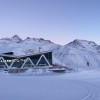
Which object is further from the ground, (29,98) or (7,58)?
(7,58)

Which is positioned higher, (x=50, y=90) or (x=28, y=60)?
(x=28, y=60)

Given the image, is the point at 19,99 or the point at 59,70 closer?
the point at 19,99

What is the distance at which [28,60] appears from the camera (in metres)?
57.9

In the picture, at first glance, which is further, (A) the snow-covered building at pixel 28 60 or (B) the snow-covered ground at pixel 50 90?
(A) the snow-covered building at pixel 28 60

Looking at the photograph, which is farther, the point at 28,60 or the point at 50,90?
the point at 28,60

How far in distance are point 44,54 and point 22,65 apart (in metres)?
6.02

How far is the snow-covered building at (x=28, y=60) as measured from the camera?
57.7 m

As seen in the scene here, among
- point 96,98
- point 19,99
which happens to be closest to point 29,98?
point 19,99

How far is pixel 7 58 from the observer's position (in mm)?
60406

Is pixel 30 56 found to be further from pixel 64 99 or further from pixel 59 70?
pixel 64 99

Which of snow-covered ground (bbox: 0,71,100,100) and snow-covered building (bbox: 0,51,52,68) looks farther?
snow-covered building (bbox: 0,51,52,68)

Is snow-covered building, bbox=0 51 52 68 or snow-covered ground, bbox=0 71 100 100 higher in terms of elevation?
snow-covered building, bbox=0 51 52 68

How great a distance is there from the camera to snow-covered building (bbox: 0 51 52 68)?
57656 millimetres

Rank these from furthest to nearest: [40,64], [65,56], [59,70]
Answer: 1. [65,56]
2. [40,64]
3. [59,70]
